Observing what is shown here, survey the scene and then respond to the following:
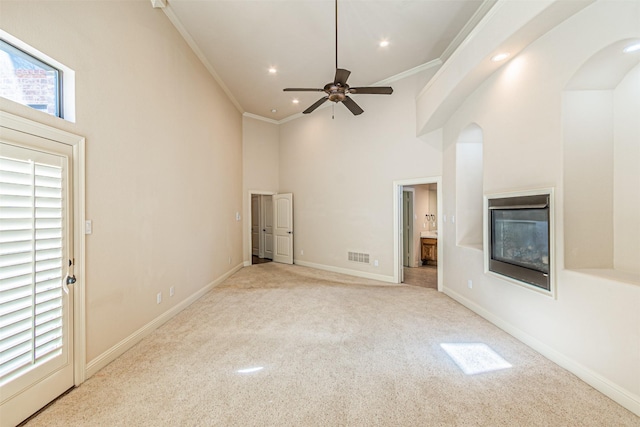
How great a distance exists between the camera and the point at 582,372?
2.16m

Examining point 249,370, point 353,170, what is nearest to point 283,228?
point 353,170

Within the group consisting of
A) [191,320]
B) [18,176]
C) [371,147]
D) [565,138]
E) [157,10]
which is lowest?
[191,320]

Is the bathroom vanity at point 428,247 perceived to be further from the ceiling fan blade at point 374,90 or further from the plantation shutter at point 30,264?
the plantation shutter at point 30,264

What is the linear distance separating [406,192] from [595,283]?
4.85m

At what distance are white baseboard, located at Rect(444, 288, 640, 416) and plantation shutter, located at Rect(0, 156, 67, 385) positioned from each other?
4.14 m

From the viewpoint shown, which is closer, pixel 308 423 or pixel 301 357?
pixel 308 423

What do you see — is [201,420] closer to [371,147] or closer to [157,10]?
[157,10]

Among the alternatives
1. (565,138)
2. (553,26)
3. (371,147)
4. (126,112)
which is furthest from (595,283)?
(126,112)

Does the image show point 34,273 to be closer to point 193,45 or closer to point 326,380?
point 326,380

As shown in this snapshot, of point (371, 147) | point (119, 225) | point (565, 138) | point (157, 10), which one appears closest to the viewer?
point (565, 138)

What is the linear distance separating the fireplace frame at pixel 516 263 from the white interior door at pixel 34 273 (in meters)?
4.12

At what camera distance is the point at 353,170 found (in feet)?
19.2

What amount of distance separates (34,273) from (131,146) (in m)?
1.48

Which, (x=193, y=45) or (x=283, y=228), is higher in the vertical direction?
(x=193, y=45)
